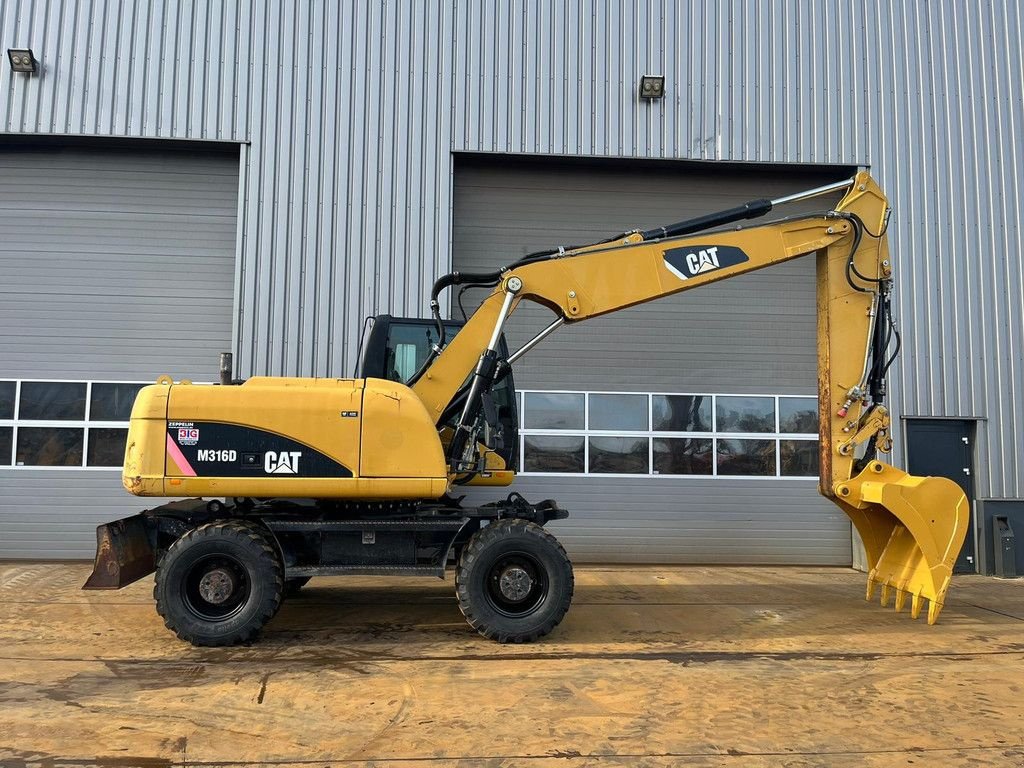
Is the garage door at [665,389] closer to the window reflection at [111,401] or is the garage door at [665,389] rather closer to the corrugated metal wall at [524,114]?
the corrugated metal wall at [524,114]

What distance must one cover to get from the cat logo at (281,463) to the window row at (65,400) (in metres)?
5.57

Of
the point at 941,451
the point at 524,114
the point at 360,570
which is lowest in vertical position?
the point at 360,570

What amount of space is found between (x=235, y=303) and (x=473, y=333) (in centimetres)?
505

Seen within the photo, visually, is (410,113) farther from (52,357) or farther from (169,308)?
(52,357)

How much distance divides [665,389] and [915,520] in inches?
185

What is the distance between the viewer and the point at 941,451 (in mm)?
10805

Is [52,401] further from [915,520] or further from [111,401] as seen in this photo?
[915,520]

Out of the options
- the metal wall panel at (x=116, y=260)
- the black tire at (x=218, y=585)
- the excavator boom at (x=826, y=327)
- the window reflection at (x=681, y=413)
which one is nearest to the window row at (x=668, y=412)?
the window reflection at (x=681, y=413)

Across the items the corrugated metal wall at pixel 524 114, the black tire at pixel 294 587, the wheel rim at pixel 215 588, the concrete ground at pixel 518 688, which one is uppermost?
the corrugated metal wall at pixel 524 114

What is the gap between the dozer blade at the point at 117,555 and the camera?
615 centimetres

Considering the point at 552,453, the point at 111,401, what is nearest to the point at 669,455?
the point at 552,453

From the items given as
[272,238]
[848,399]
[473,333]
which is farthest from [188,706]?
[272,238]

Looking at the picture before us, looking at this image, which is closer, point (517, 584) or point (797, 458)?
point (517, 584)

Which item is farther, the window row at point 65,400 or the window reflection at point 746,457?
the window reflection at point 746,457
